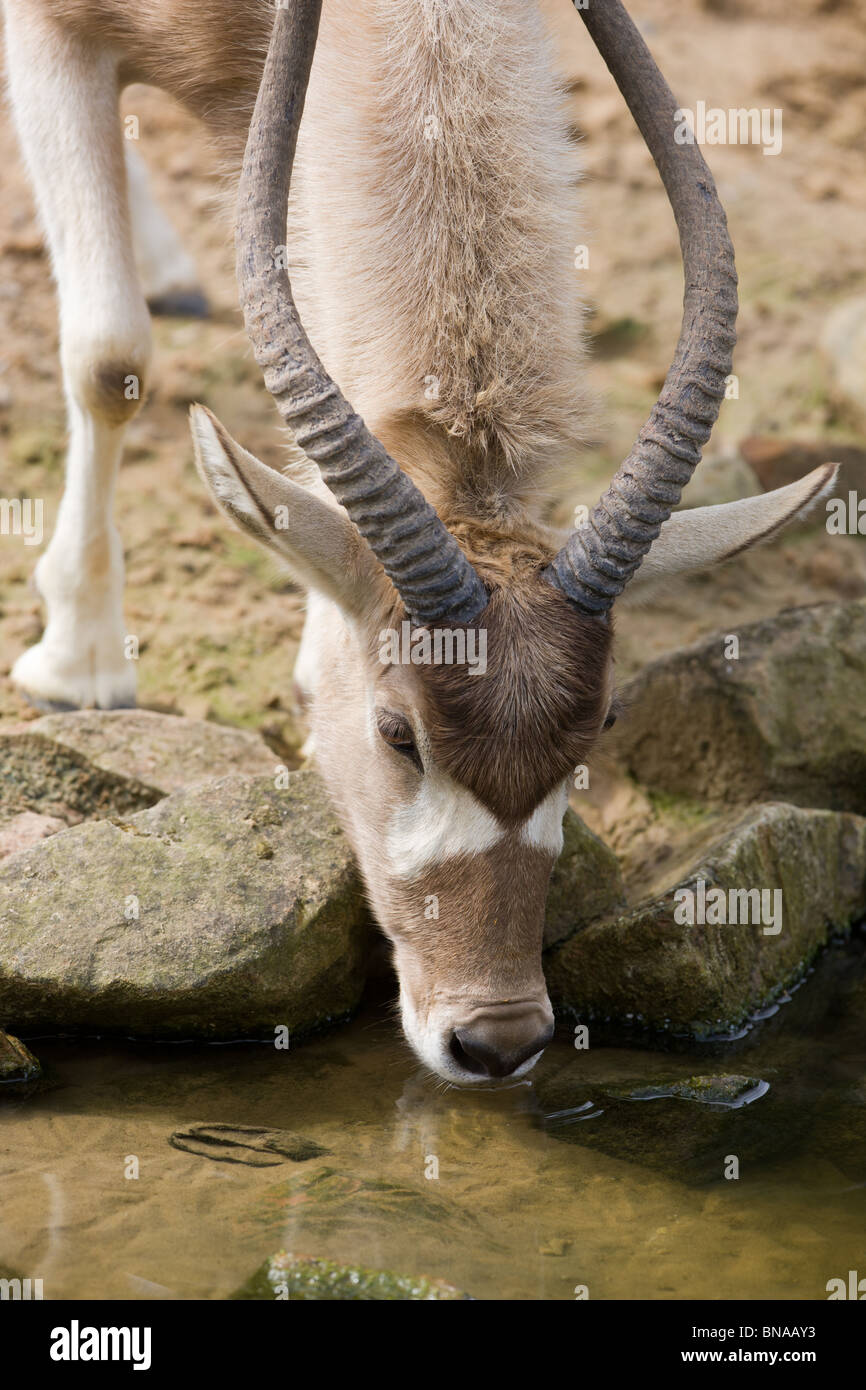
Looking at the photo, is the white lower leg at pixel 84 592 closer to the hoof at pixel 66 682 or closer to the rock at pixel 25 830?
the hoof at pixel 66 682

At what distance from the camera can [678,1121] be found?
5.29m

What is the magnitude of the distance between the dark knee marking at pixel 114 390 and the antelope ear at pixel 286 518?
220cm

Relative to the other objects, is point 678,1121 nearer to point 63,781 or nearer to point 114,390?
point 63,781

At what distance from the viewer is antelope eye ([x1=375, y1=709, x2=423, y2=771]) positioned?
506 centimetres

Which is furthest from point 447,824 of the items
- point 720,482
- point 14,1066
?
point 720,482

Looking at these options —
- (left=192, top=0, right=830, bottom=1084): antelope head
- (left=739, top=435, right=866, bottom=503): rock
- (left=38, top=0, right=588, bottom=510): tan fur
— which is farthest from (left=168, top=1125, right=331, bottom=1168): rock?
(left=739, top=435, right=866, bottom=503): rock

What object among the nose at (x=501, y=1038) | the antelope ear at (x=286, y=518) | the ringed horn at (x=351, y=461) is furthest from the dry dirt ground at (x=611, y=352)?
the nose at (x=501, y=1038)

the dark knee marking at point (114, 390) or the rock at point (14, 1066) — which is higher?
the dark knee marking at point (114, 390)

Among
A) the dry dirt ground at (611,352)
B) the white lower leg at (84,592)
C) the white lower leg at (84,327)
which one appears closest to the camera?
the white lower leg at (84,327)

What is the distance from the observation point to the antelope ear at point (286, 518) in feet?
15.8

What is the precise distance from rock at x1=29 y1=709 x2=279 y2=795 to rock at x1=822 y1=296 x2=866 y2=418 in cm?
591

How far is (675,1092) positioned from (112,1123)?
1.96 meters

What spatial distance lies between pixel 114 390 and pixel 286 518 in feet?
8.30

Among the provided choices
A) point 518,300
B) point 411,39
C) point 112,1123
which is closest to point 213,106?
point 411,39
